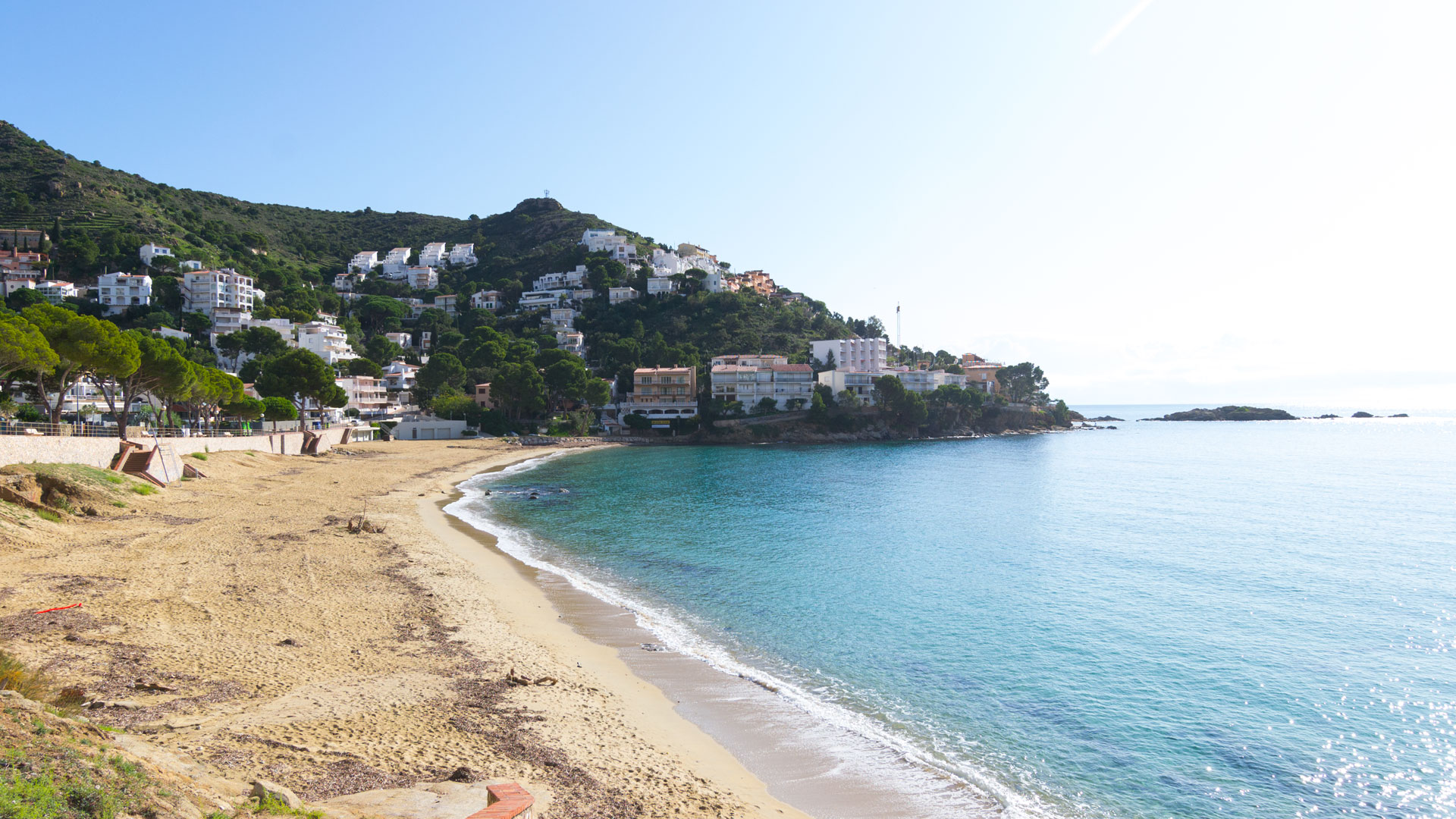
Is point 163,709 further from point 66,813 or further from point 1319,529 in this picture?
point 1319,529

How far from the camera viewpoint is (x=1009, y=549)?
93.1 ft

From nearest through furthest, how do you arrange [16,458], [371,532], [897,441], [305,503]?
[16,458], [371,532], [305,503], [897,441]

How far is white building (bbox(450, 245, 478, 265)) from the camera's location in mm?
181625

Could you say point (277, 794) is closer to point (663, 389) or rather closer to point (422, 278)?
point (663, 389)

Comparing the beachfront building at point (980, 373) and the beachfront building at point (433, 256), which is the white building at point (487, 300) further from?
the beachfront building at point (980, 373)

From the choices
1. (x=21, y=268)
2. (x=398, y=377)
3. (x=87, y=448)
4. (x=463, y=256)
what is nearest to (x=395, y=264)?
(x=463, y=256)

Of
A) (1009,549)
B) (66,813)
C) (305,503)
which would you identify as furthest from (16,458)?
(1009,549)

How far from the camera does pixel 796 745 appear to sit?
11.2 m

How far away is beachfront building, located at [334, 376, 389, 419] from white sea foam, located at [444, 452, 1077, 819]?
75025 mm

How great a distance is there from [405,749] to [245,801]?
279cm

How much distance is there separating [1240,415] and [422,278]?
656 ft

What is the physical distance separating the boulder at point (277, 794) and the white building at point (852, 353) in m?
120

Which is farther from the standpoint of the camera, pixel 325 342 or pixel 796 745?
pixel 325 342

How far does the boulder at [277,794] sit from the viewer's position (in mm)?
6484
